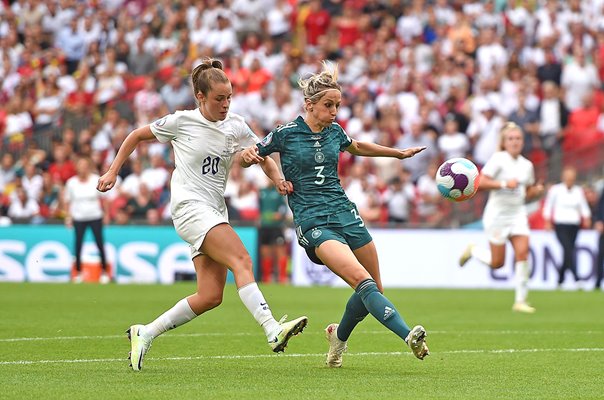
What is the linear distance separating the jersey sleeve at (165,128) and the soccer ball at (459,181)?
9.10ft

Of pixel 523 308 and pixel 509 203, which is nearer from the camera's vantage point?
pixel 509 203

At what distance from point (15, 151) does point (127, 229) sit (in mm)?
5043

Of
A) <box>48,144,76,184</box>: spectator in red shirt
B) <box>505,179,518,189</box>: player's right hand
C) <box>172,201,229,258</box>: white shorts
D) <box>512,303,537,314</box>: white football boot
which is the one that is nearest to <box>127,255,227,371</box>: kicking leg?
<box>172,201,229,258</box>: white shorts

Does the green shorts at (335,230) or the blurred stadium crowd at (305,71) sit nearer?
the green shorts at (335,230)

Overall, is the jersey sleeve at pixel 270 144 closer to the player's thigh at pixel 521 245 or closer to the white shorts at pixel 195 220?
the white shorts at pixel 195 220

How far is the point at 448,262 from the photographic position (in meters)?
22.8

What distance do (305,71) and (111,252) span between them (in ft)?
17.5

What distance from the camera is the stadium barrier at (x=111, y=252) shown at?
23.1m

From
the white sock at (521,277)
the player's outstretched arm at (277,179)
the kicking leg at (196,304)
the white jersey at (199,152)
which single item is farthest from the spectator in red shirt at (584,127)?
the kicking leg at (196,304)

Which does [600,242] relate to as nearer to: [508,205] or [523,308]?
[523,308]

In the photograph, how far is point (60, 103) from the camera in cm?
2819

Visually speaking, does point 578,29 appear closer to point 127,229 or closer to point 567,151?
point 567,151

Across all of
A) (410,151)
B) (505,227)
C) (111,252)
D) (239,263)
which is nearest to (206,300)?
(239,263)

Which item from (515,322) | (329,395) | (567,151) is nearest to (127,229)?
(567,151)
